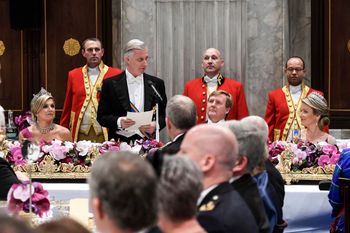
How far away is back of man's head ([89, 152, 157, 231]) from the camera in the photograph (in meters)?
2.74

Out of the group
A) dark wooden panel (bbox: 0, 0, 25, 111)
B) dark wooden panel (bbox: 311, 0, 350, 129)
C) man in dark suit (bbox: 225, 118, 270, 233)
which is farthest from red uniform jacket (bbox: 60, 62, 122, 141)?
man in dark suit (bbox: 225, 118, 270, 233)

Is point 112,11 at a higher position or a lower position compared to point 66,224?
higher

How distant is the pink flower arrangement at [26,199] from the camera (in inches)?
190

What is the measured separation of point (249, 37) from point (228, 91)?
203 centimetres

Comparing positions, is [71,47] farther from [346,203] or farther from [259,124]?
[259,124]

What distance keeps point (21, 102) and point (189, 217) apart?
29.3 feet

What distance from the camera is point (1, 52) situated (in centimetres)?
1188

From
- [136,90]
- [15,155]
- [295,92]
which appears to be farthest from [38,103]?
[295,92]

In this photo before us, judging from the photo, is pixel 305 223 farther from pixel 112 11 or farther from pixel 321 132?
pixel 112 11

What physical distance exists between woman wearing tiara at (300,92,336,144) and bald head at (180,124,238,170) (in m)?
3.95

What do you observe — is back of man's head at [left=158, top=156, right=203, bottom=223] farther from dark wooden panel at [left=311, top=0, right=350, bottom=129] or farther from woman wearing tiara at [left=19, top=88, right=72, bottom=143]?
dark wooden panel at [left=311, top=0, right=350, bottom=129]

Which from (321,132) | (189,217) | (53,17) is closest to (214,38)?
(53,17)

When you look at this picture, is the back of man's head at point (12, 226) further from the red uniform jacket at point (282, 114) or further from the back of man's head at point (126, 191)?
the red uniform jacket at point (282, 114)

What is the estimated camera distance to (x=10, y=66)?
11930mm
